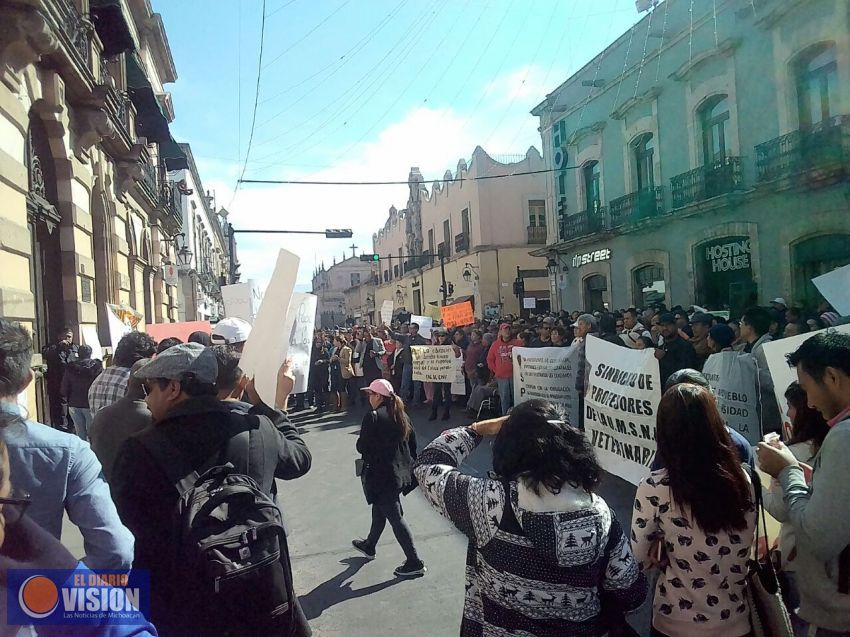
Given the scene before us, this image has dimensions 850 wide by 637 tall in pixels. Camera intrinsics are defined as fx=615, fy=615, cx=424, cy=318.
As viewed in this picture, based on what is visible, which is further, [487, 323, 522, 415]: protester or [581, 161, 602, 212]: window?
[581, 161, 602, 212]: window

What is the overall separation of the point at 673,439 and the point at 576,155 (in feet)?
67.1

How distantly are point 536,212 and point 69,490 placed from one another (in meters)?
30.5

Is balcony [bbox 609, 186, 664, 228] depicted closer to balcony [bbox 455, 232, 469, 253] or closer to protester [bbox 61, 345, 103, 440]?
balcony [bbox 455, 232, 469, 253]

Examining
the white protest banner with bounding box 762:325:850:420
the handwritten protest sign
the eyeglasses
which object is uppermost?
the handwritten protest sign

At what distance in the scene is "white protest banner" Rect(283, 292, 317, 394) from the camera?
13.1 feet

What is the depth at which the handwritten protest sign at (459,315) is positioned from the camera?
49.9ft

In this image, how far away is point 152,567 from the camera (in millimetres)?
2070

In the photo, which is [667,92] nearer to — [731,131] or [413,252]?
[731,131]

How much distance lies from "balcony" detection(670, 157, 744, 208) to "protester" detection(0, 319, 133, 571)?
15275 millimetres

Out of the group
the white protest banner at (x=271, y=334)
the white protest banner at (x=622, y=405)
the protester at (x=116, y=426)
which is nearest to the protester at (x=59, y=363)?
the protester at (x=116, y=426)

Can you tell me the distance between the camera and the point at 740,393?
5145 millimetres

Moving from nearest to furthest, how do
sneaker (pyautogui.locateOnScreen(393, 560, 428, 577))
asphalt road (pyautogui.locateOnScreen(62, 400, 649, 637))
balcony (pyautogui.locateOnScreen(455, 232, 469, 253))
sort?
asphalt road (pyautogui.locateOnScreen(62, 400, 649, 637)) < sneaker (pyautogui.locateOnScreen(393, 560, 428, 577)) < balcony (pyautogui.locateOnScreen(455, 232, 469, 253))

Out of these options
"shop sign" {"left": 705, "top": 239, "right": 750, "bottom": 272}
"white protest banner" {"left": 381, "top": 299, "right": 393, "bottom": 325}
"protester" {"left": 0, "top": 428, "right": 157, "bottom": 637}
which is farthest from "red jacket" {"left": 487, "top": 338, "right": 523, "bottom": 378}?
"protester" {"left": 0, "top": 428, "right": 157, "bottom": 637}

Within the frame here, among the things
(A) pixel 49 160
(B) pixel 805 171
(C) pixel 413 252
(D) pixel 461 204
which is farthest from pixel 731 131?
(C) pixel 413 252
